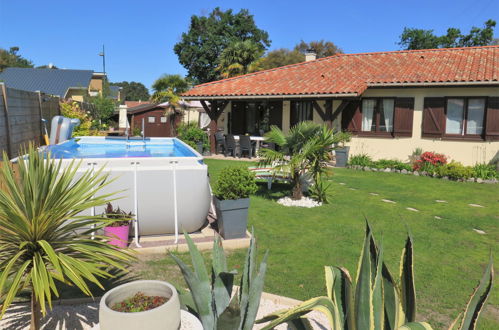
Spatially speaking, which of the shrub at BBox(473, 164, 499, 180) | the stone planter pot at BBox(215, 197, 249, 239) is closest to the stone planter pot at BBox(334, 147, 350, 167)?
the shrub at BBox(473, 164, 499, 180)

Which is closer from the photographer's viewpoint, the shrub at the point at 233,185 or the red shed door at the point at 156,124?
the shrub at the point at 233,185

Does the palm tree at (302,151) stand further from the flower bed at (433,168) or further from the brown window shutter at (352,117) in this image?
the brown window shutter at (352,117)

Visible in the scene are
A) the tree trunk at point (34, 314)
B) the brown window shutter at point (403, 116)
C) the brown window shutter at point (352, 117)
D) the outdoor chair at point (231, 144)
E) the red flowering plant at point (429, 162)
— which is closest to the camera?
the tree trunk at point (34, 314)

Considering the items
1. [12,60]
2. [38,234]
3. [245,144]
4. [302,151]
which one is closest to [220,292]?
[38,234]

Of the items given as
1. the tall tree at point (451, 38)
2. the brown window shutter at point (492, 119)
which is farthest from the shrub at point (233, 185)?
the tall tree at point (451, 38)

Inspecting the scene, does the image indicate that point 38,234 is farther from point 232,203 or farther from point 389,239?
point 389,239

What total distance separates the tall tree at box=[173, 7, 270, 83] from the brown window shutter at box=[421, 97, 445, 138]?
3174cm

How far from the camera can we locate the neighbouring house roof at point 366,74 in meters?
14.4

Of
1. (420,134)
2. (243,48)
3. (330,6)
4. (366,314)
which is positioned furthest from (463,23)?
(366,314)

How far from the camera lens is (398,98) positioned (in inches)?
596

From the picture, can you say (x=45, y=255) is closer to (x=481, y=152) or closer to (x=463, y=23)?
(x=481, y=152)

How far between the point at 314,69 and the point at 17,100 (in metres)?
14.5

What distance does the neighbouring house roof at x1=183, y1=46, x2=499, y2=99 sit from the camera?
14.4m

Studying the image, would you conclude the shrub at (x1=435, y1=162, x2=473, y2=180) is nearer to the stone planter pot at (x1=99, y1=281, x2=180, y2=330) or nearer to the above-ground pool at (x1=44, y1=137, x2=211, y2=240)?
the above-ground pool at (x1=44, y1=137, x2=211, y2=240)
